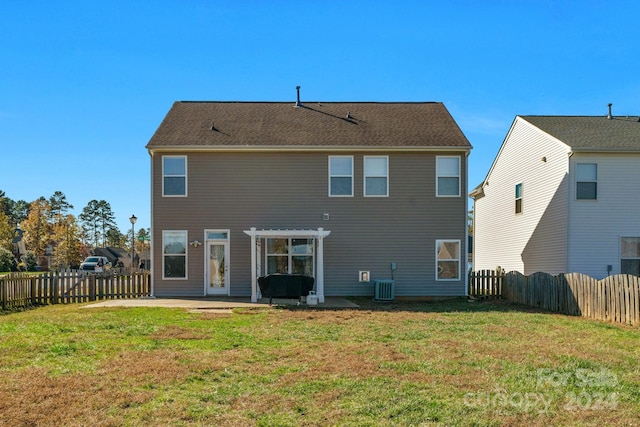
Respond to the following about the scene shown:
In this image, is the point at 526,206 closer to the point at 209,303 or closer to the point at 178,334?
the point at 209,303

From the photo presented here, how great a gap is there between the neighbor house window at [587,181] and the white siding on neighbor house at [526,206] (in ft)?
1.43

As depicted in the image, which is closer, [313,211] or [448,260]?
[313,211]

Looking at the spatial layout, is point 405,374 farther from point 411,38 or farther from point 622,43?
point 622,43

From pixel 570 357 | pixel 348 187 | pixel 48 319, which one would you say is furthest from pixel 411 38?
pixel 48 319

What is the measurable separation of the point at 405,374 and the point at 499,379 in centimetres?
111

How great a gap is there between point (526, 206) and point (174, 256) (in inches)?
518

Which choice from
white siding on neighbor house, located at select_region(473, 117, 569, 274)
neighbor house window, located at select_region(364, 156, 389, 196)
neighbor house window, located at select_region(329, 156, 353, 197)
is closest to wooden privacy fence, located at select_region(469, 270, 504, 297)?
white siding on neighbor house, located at select_region(473, 117, 569, 274)

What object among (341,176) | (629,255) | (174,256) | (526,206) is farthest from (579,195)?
(174,256)

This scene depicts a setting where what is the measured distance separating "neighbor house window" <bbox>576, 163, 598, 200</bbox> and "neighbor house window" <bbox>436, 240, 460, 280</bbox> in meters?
4.29

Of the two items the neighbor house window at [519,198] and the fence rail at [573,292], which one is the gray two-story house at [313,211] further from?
the neighbor house window at [519,198]

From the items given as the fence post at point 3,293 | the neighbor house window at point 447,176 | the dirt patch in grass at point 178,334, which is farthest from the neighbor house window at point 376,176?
the fence post at point 3,293

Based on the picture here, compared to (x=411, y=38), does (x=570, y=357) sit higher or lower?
lower

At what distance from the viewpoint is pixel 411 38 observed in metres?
14.5

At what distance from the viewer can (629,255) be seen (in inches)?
683
